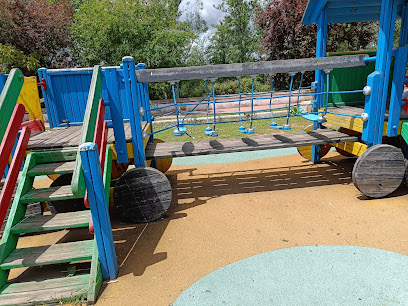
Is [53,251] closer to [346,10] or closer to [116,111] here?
[116,111]

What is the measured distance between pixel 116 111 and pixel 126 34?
1252 cm

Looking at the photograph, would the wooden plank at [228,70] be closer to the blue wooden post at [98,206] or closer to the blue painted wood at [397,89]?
the blue painted wood at [397,89]

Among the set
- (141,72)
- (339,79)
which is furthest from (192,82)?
(141,72)

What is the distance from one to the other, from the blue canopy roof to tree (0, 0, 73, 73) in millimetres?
13921

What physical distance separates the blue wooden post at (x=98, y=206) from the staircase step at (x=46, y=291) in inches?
8.7

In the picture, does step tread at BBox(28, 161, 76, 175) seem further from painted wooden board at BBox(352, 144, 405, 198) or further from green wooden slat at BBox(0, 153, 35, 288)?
painted wooden board at BBox(352, 144, 405, 198)

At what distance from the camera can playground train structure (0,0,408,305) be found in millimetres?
2746

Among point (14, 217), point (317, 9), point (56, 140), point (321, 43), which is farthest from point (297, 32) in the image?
point (14, 217)

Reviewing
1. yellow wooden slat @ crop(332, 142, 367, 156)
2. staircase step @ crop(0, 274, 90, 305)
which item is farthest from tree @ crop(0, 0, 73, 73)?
yellow wooden slat @ crop(332, 142, 367, 156)

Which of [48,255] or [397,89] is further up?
[397,89]

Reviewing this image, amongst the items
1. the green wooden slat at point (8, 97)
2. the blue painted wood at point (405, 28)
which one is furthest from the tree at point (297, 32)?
the green wooden slat at point (8, 97)

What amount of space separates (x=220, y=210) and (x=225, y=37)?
1958cm

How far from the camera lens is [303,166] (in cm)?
589

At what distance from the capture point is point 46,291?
8.63ft
